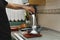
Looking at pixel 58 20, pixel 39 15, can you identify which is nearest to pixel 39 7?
pixel 39 15

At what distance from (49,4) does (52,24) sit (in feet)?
1.14

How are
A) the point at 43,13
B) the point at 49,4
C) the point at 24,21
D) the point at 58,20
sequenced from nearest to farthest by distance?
the point at 58,20 < the point at 49,4 < the point at 43,13 < the point at 24,21

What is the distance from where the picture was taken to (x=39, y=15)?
2.55m

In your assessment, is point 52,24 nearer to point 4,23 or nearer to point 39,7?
point 39,7

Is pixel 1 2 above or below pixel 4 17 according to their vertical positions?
above

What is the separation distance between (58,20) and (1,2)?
3.03 feet

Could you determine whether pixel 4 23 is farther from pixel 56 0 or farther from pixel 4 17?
pixel 56 0

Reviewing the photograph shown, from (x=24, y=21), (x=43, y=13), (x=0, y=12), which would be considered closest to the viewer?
(x=0, y=12)

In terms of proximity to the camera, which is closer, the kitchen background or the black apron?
the black apron

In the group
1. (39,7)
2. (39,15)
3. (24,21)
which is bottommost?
(24,21)

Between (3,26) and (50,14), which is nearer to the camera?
(3,26)

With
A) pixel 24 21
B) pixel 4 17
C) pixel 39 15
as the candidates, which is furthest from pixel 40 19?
pixel 4 17

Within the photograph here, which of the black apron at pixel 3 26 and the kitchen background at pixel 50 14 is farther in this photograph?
the kitchen background at pixel 50 14

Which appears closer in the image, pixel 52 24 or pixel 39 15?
pixel 52 24
